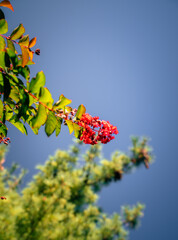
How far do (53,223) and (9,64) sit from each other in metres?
4.25

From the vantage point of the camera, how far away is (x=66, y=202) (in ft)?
18.1

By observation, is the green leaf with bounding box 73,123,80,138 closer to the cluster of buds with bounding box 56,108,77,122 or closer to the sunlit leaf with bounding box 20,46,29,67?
the cluster of buds with bounding box 56,108,77,122

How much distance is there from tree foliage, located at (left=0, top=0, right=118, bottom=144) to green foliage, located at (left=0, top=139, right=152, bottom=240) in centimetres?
333

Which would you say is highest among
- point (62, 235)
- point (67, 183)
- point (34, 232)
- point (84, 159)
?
point (84, 159)

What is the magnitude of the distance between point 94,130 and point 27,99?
59cm

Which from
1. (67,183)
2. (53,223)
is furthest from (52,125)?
(67,183)

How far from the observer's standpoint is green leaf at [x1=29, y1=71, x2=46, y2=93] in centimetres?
105

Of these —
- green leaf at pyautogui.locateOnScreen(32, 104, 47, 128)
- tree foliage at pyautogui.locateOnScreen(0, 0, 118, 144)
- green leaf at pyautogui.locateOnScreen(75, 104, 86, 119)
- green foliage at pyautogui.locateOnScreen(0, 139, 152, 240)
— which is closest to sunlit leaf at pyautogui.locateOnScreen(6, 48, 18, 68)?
tree foliage at pyautogui.locateOnScreen(0, 0, 118, 144)

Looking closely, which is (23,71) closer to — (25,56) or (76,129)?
(25,56)

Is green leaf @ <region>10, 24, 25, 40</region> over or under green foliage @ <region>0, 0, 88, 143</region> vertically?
over

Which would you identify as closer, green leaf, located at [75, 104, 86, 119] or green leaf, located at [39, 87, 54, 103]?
green leaf, located at [39, 87, 54, 103]

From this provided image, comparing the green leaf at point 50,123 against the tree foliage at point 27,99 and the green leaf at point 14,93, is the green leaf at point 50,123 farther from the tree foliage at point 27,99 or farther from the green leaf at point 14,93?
the green leaf at point 14,93

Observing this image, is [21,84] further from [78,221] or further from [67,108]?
[78,221]

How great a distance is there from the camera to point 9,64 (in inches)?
39.5
